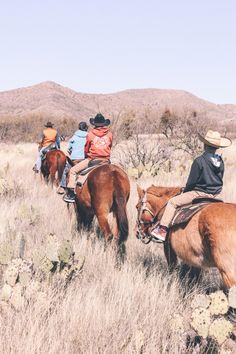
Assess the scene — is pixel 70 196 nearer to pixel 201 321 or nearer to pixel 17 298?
pixel 17 298

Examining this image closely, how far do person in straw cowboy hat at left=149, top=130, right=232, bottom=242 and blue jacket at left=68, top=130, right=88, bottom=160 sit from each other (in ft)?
21.0

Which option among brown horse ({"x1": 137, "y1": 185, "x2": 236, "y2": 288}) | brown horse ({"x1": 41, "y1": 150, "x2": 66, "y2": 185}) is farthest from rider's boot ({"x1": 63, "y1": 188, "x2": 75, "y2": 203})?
brown horse ({"x1": 41, "y1": 150, "x2": 66, "y2": 185})

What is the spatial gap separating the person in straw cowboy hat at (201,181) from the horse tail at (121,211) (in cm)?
139

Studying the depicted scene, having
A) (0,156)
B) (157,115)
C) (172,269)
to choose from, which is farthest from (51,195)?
(157,115)

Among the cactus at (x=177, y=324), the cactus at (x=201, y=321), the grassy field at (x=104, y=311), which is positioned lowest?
the grassy field at (x=104, y=311)

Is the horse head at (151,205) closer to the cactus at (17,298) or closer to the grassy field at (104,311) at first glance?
the grassy field at (104,311)

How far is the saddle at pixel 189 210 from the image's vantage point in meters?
5.24

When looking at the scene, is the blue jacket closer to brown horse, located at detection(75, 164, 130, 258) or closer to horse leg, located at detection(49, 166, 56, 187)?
horse leg, located at detection(49, 166, 56, 187)

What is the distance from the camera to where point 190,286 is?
584 centimetres

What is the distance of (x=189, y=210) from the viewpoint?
5371mm

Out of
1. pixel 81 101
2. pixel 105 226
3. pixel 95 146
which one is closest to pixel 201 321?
pixel 105 226

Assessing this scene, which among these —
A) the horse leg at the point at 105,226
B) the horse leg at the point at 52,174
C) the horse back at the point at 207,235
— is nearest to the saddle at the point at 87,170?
the horse leg at the point at 105,226

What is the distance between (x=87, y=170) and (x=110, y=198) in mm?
990

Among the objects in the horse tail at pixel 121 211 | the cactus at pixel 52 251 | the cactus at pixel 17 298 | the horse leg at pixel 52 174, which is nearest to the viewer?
the cactus at pixel 17 298
